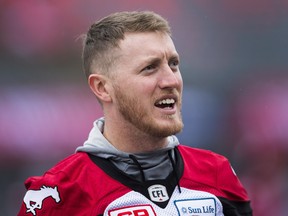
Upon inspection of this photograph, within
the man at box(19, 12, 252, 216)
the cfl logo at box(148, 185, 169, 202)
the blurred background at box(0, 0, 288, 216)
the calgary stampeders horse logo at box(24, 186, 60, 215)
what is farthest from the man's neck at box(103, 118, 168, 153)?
the blurred background at box(0, 0, 288, 216)

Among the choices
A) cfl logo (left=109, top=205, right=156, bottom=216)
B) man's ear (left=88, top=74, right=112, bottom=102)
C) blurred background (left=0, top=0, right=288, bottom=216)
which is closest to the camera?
cfl logo (left=109, top=205, right=156, bottom=216)

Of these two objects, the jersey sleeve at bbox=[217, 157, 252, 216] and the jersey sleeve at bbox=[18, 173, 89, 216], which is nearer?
the jersey sleeve at bbox=[18, 173, 89, 216]

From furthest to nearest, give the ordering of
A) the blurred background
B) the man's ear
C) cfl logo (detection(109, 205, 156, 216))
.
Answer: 1. the blurred background
2. the man's ear
3. cfl logo (detection(109, 205, 156, 216))

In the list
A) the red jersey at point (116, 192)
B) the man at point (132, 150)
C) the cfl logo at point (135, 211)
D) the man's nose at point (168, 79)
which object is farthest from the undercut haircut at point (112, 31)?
the cfl logo at point (135, 211)

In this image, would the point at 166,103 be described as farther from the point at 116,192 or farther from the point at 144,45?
the point at 116,192

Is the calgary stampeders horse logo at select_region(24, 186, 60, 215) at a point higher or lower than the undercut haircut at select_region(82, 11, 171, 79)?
lower

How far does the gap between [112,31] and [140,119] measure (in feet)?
0.83

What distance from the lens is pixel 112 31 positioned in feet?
5.43

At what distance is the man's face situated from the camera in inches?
62.8

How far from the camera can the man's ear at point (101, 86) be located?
1.67m

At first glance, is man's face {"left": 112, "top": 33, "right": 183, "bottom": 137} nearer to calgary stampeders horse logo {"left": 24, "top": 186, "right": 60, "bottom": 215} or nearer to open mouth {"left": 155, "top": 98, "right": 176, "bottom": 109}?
open mouth {"left": 155, "top": 98, "right": 176, "bottom": 109}

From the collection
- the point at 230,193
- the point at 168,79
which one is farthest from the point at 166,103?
the point at 230,193

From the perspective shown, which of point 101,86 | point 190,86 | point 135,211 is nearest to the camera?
point 135,211

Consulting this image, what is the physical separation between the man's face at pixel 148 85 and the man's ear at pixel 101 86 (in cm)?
4
